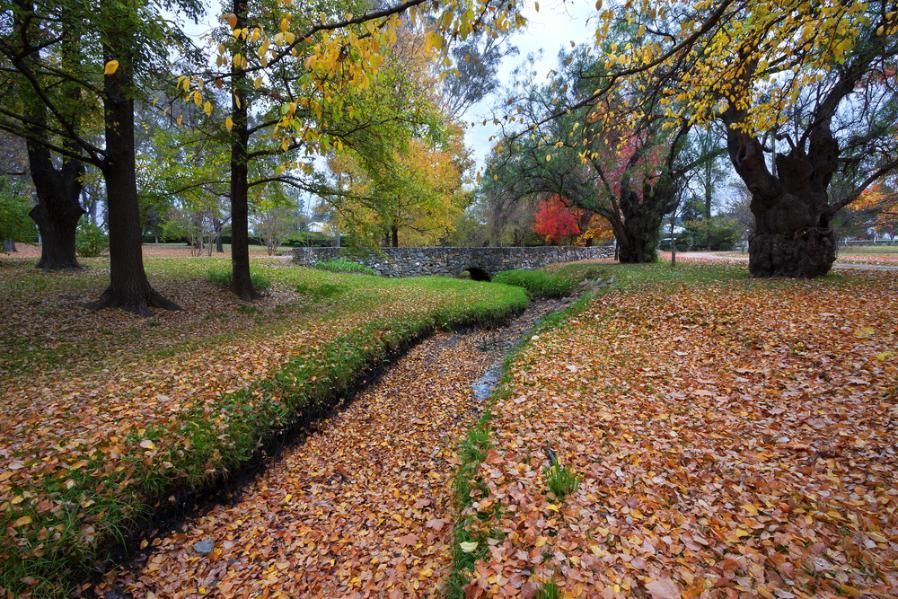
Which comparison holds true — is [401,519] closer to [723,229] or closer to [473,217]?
[473,217]

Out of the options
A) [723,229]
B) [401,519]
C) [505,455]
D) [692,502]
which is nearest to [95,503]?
[401,519]

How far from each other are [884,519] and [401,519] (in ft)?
10.6

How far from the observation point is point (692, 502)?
2.76 meters

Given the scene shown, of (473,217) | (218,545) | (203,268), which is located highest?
(473,217)

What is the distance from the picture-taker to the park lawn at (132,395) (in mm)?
2850

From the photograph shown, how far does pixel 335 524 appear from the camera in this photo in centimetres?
345

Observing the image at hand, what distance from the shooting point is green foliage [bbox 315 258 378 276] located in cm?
1792

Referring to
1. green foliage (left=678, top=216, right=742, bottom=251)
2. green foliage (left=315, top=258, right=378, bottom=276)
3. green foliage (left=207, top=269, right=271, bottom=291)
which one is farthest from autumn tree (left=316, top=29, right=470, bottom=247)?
green foliage (left=678, top=216, right=742, bottom=251)

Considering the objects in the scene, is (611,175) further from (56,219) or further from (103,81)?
(56,219)

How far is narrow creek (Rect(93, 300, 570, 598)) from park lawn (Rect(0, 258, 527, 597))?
34 cm

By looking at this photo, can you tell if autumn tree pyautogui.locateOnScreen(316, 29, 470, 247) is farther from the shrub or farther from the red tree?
the red tree

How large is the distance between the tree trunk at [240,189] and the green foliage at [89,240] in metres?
6.69

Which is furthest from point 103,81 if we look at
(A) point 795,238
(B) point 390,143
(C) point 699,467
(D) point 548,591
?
(A) point 795,238

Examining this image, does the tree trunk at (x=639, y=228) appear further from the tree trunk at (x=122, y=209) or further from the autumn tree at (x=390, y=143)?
the tree trunk at (x=122, y=209)
